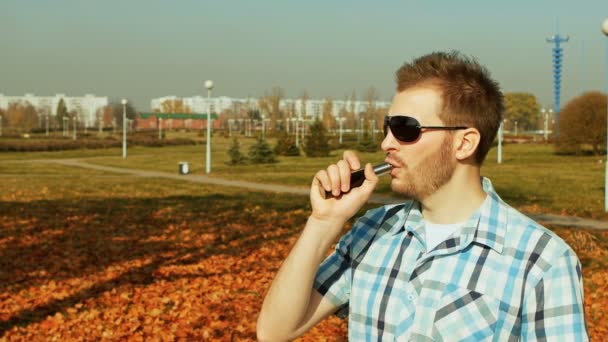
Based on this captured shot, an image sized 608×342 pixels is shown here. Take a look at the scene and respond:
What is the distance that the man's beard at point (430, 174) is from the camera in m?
2.10

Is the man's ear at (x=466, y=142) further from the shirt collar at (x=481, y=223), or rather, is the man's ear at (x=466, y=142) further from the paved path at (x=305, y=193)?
the paved path at (x=305, y=193)

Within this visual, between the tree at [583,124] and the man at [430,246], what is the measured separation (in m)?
42.6

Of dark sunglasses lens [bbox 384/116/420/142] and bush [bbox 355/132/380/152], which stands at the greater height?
dark sunglasses lens [bbox 384/116/420/142]

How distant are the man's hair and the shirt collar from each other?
0.19 m

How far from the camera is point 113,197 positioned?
18000mm

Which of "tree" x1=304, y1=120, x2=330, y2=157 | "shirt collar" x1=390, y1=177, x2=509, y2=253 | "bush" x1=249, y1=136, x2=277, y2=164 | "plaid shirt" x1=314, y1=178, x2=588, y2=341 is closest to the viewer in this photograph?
"plaid shirt" x1=314, y1=178, x2=588, y2=341

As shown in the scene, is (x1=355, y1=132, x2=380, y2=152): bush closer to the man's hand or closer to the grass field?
the grass field

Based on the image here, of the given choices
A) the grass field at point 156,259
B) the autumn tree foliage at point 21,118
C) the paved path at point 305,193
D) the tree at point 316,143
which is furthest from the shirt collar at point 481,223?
the autumn tree foliage at point 21,118

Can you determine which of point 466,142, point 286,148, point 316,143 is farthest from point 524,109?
point 466,142

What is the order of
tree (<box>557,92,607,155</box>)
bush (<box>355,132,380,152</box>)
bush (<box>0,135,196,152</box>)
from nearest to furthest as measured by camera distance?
tree (<box>557,92,607,155</box>) → bush (<box>355,132,380,152</box>) → bush (<box>0,135,196,152</box>)

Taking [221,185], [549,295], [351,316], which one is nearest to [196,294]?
[351,316]

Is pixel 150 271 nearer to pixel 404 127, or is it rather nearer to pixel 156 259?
pixel 156 259

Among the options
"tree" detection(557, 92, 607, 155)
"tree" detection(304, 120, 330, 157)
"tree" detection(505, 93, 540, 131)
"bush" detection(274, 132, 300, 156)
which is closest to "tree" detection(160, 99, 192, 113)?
"tree" detection(505, 93, 540, 131)

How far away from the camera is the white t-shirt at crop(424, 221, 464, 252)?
2.06m
